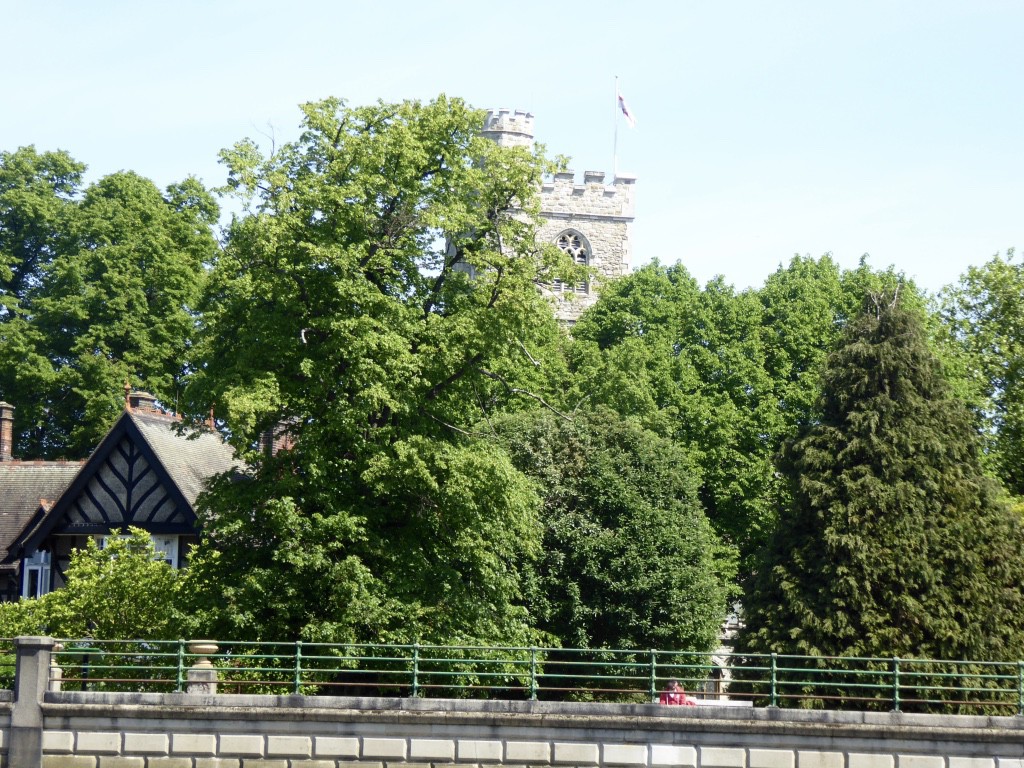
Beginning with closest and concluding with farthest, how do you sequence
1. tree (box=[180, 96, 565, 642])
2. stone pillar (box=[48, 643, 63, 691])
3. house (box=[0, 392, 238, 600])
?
stone pillar (box=[48, 643, 63, 691]), tree (box=[180, 96, 565, 642]), house (box=[0, 392, 238, 600])

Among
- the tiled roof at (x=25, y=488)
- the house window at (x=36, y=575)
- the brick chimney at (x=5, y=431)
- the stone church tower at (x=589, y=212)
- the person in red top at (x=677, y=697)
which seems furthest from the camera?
the stone church tower at (x=589, y=212)

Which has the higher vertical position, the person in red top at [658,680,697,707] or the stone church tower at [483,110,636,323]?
the stone church tower at [483,110,636,323]

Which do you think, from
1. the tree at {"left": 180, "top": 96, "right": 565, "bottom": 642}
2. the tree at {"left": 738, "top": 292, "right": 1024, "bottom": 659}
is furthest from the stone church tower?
the tree at {"left": 180, "top": 96, "right": 565, "bottom": 642}

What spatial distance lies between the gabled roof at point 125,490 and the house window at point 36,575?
620mm

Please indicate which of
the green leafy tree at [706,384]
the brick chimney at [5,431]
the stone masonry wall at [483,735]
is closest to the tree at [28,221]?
the brick chimney at [5,431]

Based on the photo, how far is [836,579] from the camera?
28.7 m

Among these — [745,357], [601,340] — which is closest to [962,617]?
[745,357]

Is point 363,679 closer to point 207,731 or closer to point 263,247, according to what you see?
point 207,731

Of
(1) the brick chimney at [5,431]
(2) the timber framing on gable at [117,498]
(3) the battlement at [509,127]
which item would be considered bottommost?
(2) the timber framing on gable at [117,498]

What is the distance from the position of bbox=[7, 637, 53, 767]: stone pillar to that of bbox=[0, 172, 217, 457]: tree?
22852mm

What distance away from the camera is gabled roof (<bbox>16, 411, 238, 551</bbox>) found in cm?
3491

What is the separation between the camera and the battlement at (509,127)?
246 feet

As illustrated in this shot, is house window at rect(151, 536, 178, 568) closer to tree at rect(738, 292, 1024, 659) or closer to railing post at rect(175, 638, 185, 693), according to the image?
tree at rect(738, 292, 1024, 659)

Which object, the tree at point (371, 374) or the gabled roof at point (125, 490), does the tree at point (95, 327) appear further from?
the tree at point (371, 374)
